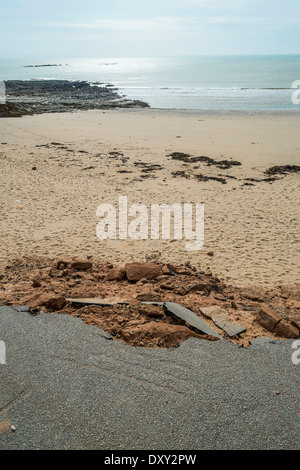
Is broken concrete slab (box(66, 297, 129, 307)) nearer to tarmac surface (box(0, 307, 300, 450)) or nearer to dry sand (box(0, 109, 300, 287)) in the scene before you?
tarmac surface (box(0, 307, 300, 450))

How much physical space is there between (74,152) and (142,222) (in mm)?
7723

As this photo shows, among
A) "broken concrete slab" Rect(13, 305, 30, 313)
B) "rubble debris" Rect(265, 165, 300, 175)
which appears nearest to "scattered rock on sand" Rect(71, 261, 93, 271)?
"broken concrete slab" Rect(13, 305, 30, 313)

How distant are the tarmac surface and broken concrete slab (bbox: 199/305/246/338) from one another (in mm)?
316

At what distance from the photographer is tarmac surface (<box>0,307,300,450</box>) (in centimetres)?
270

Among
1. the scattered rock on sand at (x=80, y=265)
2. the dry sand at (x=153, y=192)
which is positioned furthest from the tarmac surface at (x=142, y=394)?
the dry sand at (x=153, y=192)

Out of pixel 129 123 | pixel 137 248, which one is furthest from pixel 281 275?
pixel 129 123

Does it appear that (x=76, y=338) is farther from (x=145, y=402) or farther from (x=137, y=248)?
(x=137, y=248)

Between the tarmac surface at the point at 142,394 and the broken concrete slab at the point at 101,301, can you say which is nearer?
the tarmac surface at the point at 142,394

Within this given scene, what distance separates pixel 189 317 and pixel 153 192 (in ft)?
20.4

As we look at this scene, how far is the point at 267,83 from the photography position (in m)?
50.9

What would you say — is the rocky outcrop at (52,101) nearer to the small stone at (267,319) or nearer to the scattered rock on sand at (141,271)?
the scattered rock on sand at (141,271)

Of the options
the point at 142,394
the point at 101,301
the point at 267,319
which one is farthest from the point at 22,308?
the point at 267,319

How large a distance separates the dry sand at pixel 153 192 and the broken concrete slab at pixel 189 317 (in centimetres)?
155

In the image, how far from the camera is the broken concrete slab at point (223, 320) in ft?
13.1
